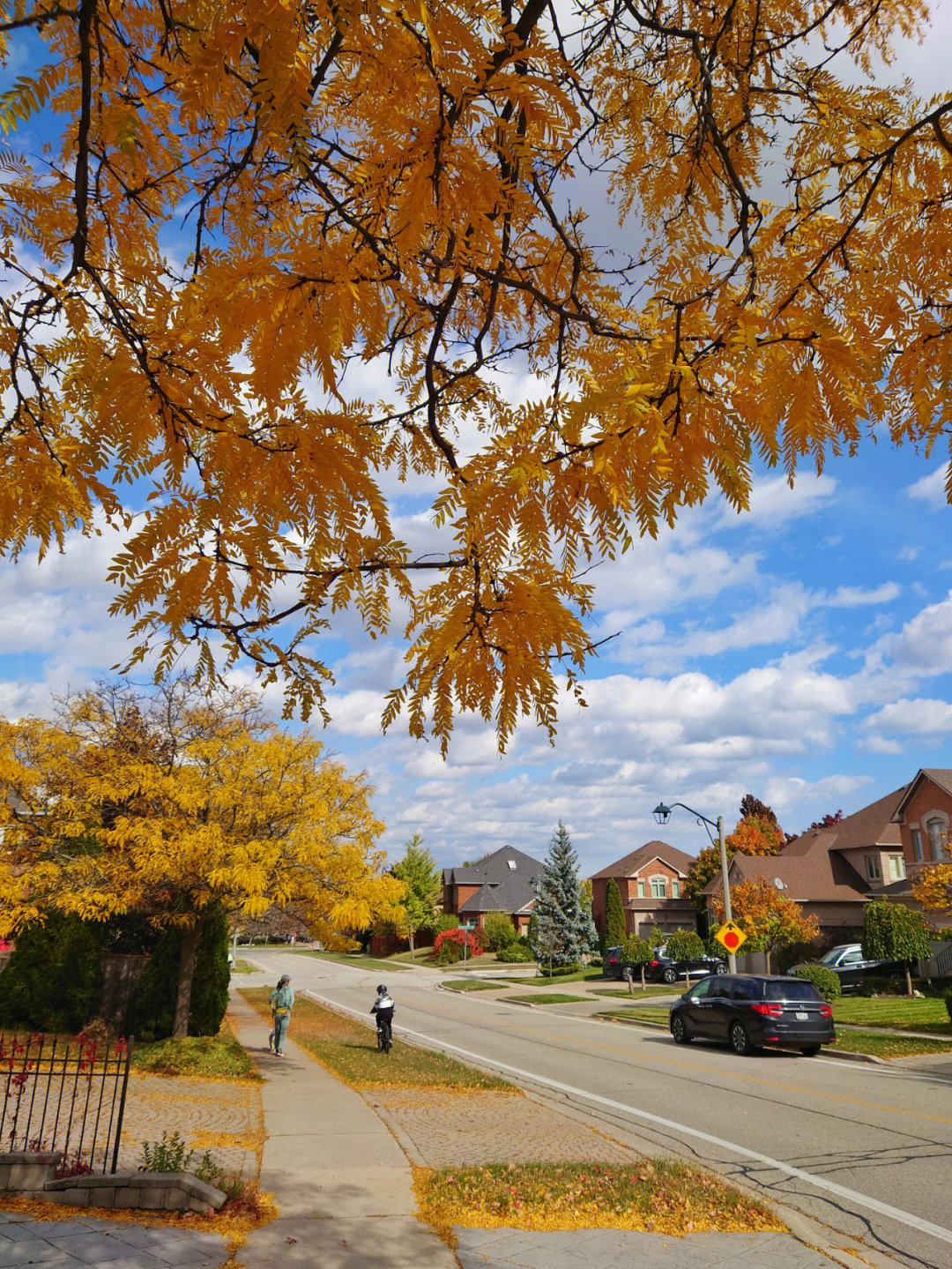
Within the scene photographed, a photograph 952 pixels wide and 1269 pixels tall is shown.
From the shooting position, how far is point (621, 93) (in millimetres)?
5027

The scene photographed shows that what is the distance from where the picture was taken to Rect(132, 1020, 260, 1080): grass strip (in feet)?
47.0

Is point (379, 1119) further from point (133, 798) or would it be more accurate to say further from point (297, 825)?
point (133, 798)

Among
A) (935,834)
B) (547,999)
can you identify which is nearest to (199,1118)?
(547,999)

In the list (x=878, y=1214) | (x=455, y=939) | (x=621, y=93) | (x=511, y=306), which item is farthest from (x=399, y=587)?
(x=455, y=939)

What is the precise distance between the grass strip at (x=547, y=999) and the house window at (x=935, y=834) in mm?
15403

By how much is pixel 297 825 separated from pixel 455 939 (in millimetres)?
47324

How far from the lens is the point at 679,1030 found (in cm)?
1991

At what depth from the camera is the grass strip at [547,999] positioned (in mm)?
32969

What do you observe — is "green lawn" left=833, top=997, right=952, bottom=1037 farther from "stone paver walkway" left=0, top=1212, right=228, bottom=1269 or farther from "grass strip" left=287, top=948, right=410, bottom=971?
"grass strip" left=287, top=948, right=410, bottom=971

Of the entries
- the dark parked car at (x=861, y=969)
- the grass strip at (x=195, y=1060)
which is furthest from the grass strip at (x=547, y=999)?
the grass strip at (x=195, y=1060)

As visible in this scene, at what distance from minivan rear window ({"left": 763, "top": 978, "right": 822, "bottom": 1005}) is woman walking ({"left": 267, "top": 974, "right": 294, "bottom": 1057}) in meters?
9.49

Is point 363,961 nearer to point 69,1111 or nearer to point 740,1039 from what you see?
point 740,1039

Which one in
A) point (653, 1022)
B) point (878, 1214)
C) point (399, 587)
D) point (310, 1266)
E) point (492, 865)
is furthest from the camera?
point (492, 865)

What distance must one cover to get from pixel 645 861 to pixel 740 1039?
150ft
